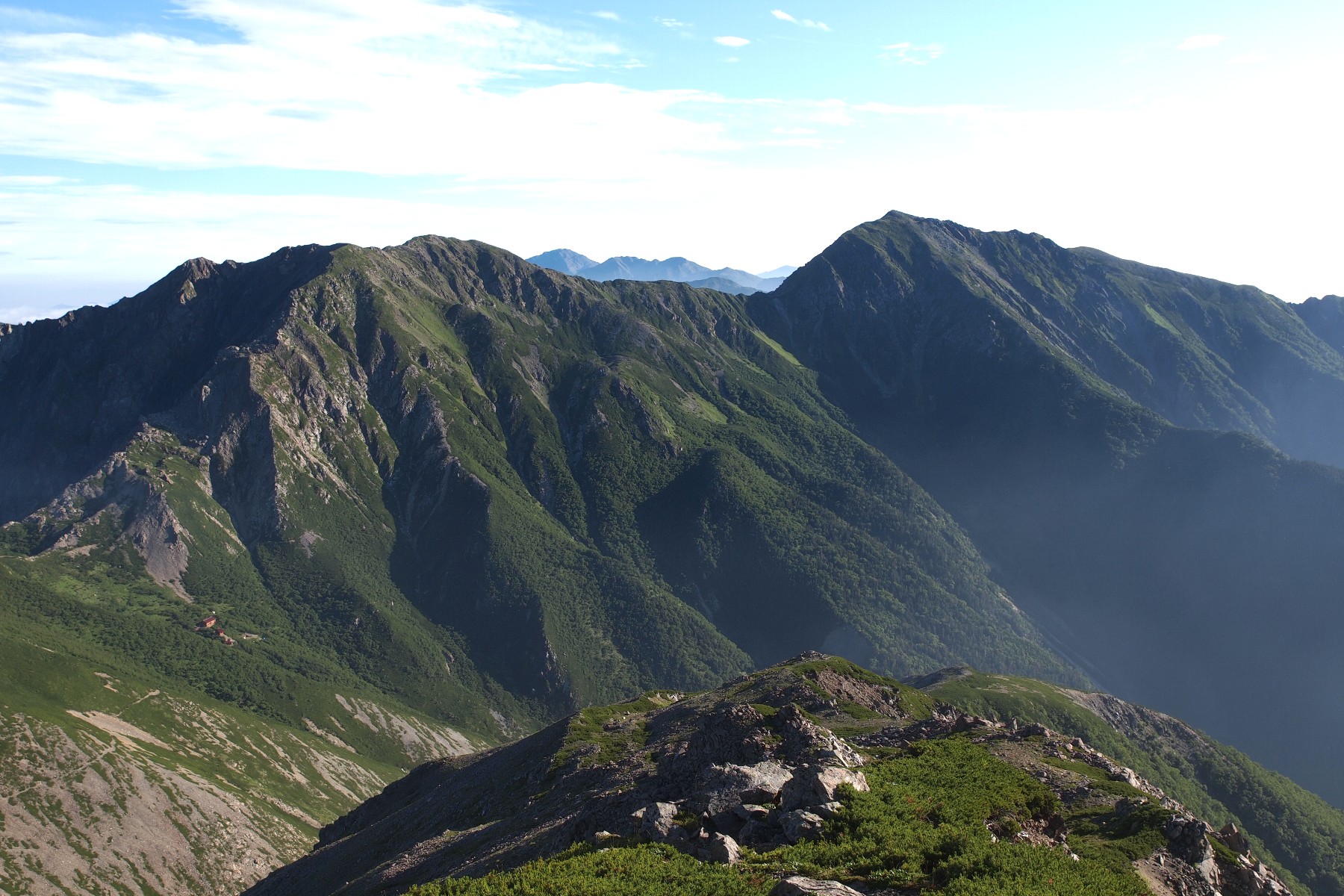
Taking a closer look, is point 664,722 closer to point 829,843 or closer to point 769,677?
point 769,677

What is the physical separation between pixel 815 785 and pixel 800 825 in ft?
15.7

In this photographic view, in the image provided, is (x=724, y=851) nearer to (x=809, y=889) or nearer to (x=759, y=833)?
(x=759, y=833)

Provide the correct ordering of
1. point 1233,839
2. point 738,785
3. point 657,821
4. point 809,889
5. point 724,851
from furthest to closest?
point 1233,839 < point 738,785 < point 657,821 < point 724,851 < point 809,889

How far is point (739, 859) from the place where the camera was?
51.5 meters

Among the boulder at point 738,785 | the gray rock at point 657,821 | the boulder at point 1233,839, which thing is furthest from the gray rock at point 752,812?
the boulder at point 1233,839

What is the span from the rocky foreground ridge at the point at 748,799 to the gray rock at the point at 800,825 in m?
0.13

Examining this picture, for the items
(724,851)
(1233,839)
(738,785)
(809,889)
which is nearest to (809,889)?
(809,889)

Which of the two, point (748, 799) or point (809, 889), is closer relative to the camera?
point (809, 889)

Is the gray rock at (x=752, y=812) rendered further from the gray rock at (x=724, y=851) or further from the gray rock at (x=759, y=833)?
the gray rock at (x=724, y=851)

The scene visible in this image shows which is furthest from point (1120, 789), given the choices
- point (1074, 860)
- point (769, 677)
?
point (769, 677)

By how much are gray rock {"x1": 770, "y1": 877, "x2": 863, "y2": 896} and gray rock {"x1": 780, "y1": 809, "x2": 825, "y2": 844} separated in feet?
28.7

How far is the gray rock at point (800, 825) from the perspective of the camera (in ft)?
176

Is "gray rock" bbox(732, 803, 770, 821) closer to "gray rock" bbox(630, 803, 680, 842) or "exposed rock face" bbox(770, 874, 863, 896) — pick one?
"gray rock" bbox(630, 803, 680, 842)

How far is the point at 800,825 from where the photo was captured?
178ft
